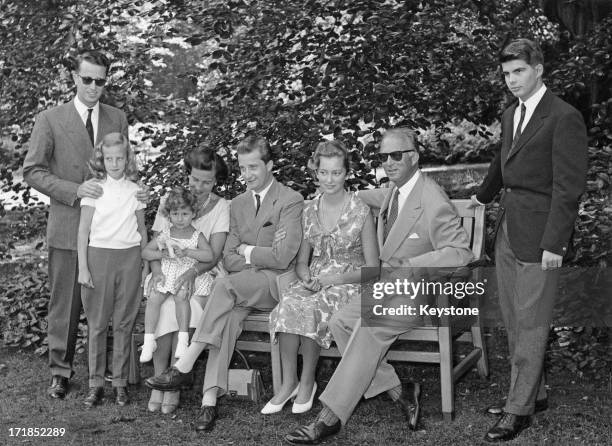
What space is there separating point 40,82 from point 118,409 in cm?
288

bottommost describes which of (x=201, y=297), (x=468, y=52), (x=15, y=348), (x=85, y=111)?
(x=15, y=348)

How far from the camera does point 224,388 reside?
5.23 m

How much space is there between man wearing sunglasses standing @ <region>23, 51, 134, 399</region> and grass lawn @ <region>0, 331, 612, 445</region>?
1.18ft

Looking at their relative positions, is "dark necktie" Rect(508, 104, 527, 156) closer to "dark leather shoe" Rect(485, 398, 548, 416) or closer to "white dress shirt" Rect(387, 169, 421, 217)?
"white dress shirt" Rect(387, 169, 421, 217)

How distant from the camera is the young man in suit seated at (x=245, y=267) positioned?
5.20 meters

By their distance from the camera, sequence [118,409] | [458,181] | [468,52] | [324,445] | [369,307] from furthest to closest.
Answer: [458,181] → [468,52] → [118,409] → [369,307] → [324,445]

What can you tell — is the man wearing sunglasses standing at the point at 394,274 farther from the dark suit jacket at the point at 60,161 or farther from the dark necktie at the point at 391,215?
the dark suit jacket at the point at 60,161

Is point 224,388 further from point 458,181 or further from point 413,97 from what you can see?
point 458,181

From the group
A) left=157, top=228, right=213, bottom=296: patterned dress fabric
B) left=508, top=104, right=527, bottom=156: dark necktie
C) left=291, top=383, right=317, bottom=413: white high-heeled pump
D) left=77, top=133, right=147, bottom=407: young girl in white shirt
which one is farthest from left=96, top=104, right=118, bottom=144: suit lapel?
left=508, top=104, right=527, bottom=156: dark necktie

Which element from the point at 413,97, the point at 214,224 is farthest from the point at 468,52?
the point at 214,224

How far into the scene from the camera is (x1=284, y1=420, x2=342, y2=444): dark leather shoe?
466cm

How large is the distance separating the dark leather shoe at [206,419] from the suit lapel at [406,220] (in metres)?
1.34

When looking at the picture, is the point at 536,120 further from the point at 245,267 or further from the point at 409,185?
the point at 245,267

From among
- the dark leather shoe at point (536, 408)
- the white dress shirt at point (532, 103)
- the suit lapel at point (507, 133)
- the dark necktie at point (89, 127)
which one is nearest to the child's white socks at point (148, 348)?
the dark necktie at point (89, 127)
